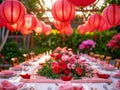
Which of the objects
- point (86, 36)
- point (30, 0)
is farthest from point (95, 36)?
point (30, 0)

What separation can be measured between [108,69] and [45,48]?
878cm

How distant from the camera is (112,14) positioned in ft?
18.0

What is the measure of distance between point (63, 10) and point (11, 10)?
1.01 metres

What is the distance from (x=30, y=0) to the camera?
1068 cm

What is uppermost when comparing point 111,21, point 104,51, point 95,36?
point 111,21

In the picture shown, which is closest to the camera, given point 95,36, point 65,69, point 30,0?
point 65,69

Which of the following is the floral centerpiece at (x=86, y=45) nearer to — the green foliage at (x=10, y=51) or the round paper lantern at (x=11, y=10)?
the green foliage at (x=10, y=51)

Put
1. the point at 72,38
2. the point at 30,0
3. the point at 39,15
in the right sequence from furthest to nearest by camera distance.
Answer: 1. the point at 72,38
2. the point at 39,15
3. the point at 30,0

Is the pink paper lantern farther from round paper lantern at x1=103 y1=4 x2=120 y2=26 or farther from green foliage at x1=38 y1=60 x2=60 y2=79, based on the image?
green foliage at x1=38 y1=60 x2=60 y2=79

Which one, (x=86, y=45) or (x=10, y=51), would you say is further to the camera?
(x=10, y=51)

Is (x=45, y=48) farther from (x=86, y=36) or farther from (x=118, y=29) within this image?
(x=118, y=29)

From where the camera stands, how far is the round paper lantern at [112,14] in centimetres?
546

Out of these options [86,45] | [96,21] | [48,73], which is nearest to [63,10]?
[48,73]

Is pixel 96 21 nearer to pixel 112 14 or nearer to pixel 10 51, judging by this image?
pixel 112 14
